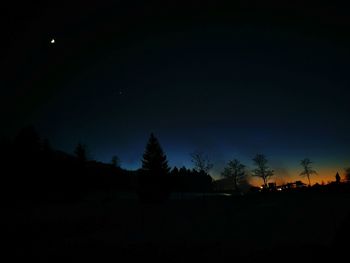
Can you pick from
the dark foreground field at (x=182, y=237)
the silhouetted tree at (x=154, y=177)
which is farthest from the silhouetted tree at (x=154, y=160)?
the dark foreground field at (x=182, y=237)

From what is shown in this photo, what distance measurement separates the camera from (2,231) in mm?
20297

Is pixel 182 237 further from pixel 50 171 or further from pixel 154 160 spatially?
pixel 50 171

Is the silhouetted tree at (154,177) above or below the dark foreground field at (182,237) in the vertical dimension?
above

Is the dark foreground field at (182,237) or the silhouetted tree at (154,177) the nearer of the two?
the dark foreground field at (182,237)

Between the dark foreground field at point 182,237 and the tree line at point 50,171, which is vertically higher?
the tree line at point 50,171

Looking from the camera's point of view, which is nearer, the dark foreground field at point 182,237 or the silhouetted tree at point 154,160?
the dark foreground field at point 182,237

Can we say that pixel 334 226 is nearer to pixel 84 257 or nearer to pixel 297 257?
pixel 297 257

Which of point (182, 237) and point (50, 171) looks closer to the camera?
point (182, 237)

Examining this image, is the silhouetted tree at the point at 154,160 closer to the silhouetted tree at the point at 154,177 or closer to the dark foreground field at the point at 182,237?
the silhouetted tree at the point at 154,177

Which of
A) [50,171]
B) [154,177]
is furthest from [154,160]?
[50,171]

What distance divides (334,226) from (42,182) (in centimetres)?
4233

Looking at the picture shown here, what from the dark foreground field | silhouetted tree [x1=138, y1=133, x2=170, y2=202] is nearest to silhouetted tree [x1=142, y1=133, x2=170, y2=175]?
silhouetted tree [x1=138, y1=133, x2=170, y2=202]

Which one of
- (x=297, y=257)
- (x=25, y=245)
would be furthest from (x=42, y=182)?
(x=297, y=257)

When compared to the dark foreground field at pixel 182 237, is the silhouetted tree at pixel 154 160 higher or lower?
higher
